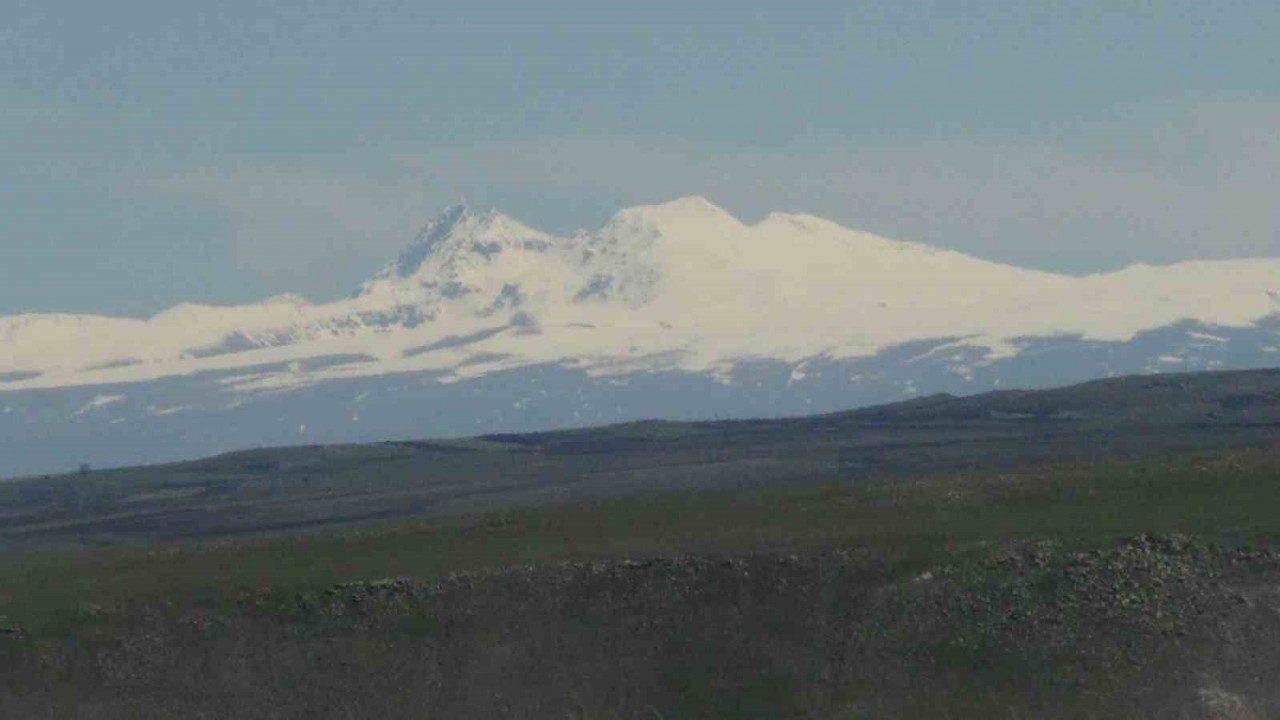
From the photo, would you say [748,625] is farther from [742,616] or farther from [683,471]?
[683,471]

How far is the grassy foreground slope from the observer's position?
58.9 m

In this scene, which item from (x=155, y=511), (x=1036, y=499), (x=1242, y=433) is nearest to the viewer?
(x=1036, y=499)

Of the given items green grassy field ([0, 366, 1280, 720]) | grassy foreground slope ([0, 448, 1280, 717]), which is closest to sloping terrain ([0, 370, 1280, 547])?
green grassy field ([0, 366, 1280, 720])

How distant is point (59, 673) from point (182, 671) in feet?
11.6

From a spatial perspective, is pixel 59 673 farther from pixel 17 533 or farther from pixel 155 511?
pixel 155 511

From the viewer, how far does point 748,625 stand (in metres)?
63.7

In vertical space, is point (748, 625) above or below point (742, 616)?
below

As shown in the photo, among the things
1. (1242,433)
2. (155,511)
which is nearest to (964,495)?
(1242,433)

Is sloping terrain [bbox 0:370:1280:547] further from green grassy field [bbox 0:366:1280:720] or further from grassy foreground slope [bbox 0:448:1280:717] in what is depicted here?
grassy foreground slope [bbox 0:448:1280:717]

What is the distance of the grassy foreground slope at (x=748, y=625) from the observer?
193 ft

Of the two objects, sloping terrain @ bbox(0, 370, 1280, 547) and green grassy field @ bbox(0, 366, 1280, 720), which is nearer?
green grassy field @ bbox(0, 366, 1280, 720)

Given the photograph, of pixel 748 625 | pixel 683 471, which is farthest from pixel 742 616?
pixel 683 471

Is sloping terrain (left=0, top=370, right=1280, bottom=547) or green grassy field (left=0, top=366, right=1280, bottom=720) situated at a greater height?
sloping terrain (left=0, top=370, right=1280, bottom=547)

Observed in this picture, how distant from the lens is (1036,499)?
244ft
